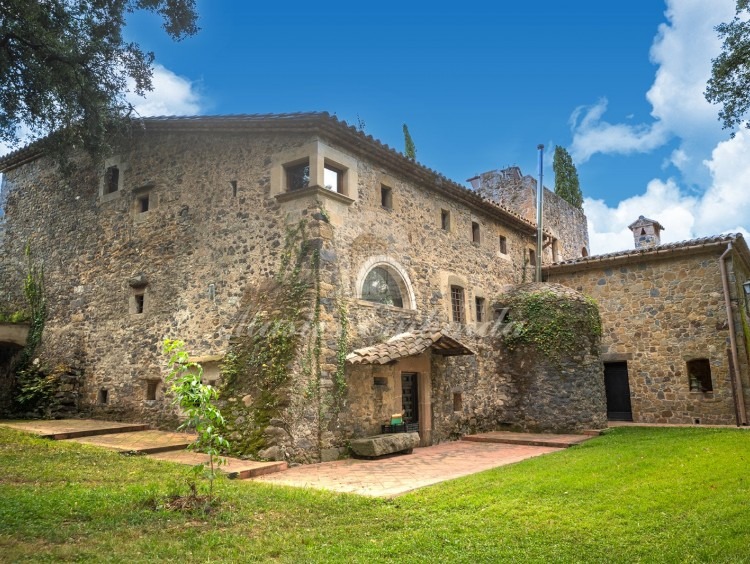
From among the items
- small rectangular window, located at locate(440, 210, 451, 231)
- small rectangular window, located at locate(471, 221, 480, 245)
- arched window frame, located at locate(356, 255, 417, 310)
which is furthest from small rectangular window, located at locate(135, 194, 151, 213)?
small rectangular window, located at locate(471, 221, 480, 245)

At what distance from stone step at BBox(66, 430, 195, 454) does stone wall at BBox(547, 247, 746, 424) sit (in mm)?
12146

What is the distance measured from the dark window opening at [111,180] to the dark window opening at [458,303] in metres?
9.24

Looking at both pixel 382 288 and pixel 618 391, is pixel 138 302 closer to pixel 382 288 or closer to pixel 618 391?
pixel 382 288

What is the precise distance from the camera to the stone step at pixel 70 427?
Answer: 10.3 m

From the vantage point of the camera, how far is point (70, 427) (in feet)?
36.6

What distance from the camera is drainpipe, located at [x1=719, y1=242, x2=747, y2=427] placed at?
13.4 metres

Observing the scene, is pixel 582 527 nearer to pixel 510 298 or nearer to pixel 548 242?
pixel 510 298

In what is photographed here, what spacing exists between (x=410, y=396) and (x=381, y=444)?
Result: 2.49m

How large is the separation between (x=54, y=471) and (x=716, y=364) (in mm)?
15051

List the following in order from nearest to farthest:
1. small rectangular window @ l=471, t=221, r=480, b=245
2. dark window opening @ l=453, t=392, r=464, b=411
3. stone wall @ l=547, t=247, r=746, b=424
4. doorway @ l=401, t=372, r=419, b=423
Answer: doorway @ l=401, t=372, r=419, b=423
dark window opening @ l=453, t=392, r=464, b=411
stone wall @ l=547, t=247, r=746, b=424
small rectangular window @ l=471, t=221, r=480, b=245

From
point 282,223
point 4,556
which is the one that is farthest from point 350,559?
point 282,223

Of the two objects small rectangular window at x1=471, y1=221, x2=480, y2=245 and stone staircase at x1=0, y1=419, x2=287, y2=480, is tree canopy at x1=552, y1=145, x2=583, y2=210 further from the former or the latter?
stone staircase at x1=0, y1=419, x2=287, y2=480

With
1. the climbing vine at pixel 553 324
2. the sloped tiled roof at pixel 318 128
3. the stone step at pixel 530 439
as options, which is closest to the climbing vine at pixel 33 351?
the sloped tiled roof at pixel 318 128

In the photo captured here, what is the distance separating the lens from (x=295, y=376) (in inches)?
360
